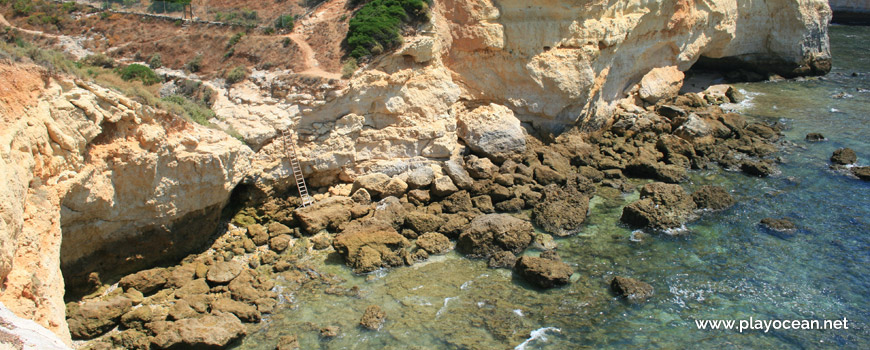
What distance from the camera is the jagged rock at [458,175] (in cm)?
2264

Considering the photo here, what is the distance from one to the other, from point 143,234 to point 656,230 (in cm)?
1652

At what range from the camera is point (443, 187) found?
2219cm

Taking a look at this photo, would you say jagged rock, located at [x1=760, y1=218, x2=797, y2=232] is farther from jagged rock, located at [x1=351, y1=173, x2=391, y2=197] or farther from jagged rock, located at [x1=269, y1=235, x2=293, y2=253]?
jagged rock, located at [x1=269, y1=235, x2=293, y2=253]

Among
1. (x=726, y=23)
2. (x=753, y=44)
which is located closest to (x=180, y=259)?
(x=726, y=23)

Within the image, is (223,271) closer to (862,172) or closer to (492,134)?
(492,134)

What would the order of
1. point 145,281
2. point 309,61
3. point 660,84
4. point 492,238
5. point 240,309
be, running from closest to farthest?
point 240,309, point 145,281, point 492,238, point 309,61, point 660,84

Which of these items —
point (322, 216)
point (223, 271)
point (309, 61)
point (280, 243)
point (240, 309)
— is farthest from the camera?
point (309, 61)

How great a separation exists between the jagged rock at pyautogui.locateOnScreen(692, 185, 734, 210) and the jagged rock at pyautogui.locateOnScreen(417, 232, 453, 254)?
9.52m

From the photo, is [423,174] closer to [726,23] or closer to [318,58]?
[318,58]

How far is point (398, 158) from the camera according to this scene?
2370 centimetres

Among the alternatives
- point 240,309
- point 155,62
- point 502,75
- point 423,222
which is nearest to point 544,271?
point 423,222

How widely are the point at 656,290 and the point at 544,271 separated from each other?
3170 mm

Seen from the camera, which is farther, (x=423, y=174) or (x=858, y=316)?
(x=423, y=174)

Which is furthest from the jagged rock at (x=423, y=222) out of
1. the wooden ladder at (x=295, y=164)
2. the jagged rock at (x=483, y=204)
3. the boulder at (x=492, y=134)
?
the boulder at (x=492, y=134)
